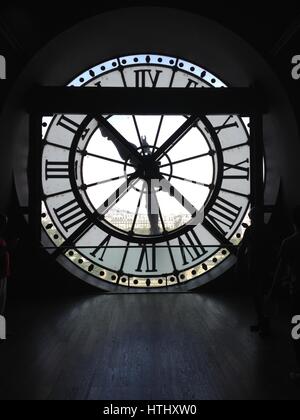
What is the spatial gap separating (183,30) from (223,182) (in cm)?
160

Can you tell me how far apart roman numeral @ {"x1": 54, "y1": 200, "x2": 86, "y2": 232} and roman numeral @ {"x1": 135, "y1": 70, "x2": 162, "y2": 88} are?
148cm

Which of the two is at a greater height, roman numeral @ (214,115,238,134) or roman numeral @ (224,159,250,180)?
roman numeral @ (214,115,238,134)

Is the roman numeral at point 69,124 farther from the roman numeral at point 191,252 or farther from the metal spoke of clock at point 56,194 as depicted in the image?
the roman numeral at point 191,252

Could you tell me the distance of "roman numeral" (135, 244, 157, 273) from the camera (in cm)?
422

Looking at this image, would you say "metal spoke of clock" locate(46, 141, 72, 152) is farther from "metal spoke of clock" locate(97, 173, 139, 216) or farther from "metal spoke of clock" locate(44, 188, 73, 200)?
"metal spoke of clock" locate(97, 173, 139, 216)

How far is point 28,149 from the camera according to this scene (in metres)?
4.10

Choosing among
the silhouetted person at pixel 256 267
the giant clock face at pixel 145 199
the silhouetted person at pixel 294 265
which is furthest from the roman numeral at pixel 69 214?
the silhouetted person at pixel 294 265

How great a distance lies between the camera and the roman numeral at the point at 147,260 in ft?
13.9

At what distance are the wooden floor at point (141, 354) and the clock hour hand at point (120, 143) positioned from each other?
4.91 feet

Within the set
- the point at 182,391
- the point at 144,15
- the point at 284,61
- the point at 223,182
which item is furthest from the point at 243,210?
the point at 182,391

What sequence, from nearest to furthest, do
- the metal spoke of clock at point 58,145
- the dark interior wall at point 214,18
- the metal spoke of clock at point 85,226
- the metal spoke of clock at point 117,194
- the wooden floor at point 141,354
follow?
the wooden floor at point 141,354 < the dark interior wall at point 214,18 < the metal spoke of clock at point 85,226 < the metal spoke of clock at point 117,194 < the metal spoke of clock at point 58,145

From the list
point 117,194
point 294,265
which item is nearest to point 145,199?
point 117,194

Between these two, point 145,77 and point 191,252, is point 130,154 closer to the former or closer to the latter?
point 145,77

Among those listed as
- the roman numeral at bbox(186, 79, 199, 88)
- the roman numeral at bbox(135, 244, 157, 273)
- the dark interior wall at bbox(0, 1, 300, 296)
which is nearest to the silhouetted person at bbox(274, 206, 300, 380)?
the dark interior wall at bbox(0, 1, 300, 296)
